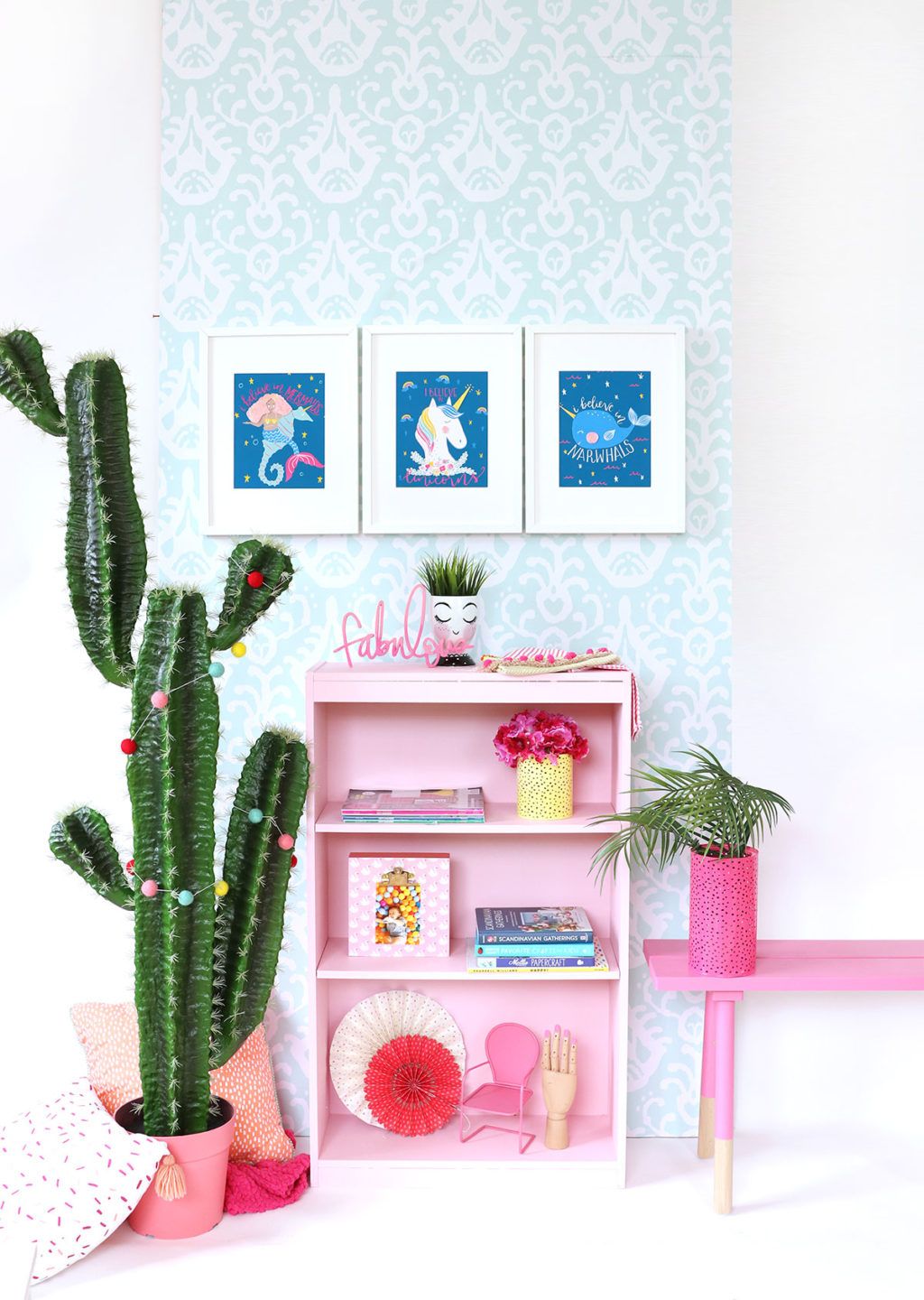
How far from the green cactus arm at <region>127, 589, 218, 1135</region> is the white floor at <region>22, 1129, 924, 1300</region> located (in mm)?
276

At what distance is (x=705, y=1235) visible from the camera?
216 centimetres

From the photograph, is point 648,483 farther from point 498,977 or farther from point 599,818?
point 498,977

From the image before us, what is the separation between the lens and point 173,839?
2010 millimetres

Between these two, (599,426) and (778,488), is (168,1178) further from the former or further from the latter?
(778,488)

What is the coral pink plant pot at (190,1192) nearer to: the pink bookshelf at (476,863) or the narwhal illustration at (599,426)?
the pink bookshelf at (476,863)

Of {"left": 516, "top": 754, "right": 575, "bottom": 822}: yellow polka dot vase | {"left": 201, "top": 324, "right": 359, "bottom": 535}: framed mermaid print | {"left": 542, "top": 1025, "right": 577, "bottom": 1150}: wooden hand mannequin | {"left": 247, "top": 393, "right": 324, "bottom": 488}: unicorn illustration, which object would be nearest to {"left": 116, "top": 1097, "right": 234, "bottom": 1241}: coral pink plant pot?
{"left": 542, "top": 1025, "right": 577, "bottom": 1150}: wooden hand mannequin

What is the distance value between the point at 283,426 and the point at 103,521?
63 cm

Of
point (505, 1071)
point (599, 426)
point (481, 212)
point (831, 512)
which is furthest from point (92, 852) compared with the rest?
point (831, 512)

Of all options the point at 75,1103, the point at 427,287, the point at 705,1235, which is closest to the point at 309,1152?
the point at 75,1103

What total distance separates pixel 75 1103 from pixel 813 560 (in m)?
2.02

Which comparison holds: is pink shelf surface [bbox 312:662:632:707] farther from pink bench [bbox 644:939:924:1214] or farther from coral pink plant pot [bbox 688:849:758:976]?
pink bench [bbox 644:939:924:1214]

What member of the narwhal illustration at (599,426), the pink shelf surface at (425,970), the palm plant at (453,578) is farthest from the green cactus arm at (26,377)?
the pink shelf surface at (425,970)

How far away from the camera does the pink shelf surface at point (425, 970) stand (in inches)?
91.4

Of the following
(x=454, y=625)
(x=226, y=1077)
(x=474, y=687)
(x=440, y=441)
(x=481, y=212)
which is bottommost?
(x=226, y=1077)
